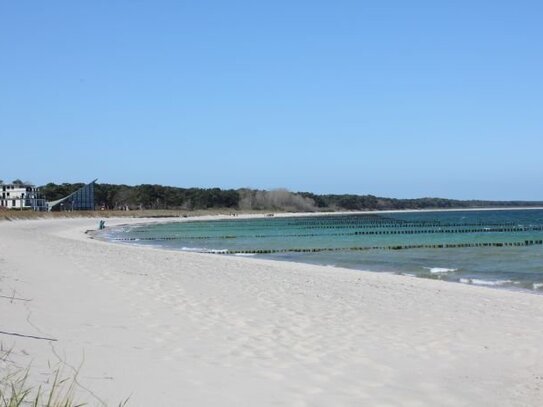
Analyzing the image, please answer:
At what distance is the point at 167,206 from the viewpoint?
146 meters

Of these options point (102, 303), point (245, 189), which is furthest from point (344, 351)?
point (245, 189)

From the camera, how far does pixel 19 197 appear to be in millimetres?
105250

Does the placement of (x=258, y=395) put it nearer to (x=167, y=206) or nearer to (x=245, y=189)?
(x=167, y=206)

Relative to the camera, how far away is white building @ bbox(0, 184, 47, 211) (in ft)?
336

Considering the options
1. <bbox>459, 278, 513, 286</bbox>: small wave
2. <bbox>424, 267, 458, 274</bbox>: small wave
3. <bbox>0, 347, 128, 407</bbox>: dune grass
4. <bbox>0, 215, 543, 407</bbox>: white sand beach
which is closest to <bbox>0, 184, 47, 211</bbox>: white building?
<bbox>424, 267, 458, 274</bbox>: small wave

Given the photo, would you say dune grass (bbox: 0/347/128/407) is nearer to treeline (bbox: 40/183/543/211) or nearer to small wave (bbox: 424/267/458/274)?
small wave (bbox: 424/267/458/274)

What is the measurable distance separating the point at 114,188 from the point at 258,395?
481 ft

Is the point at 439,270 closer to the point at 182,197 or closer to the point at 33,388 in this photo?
the point at 33,388

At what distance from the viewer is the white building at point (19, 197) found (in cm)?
10231

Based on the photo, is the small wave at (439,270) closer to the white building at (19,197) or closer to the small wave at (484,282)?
the small wave at (484,282)

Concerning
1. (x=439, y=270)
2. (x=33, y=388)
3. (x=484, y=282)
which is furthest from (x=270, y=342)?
(x=439, y=270)

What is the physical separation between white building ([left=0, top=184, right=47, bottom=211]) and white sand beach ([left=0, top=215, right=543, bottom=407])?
9764 cm

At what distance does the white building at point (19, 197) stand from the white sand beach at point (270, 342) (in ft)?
320

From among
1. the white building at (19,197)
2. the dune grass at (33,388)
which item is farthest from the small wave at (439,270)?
the white building at (19,197)
